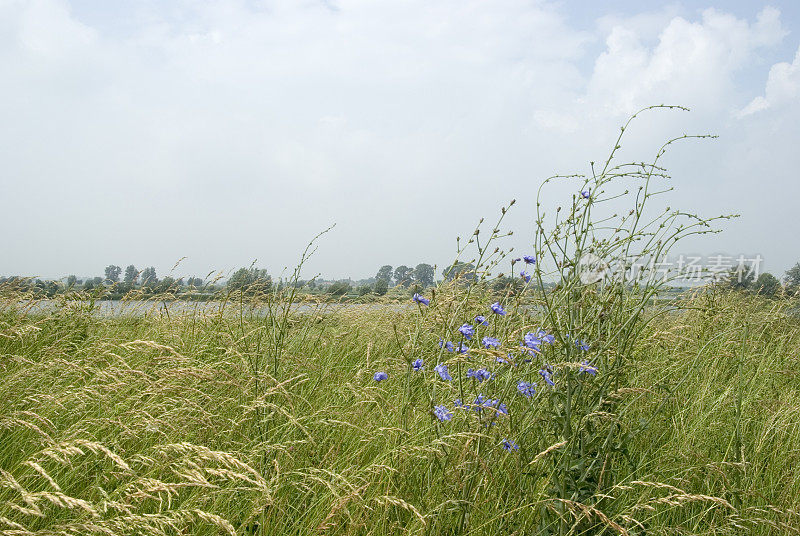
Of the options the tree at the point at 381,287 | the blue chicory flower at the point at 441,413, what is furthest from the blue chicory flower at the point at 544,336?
the tree at the point at 381,287

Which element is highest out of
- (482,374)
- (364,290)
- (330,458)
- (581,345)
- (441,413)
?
(364,290)

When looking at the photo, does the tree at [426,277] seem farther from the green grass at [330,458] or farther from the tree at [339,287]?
the tree at [339,287]

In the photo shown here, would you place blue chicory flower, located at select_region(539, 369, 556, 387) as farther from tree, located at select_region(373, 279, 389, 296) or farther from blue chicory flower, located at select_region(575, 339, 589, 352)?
tree, located at select_region(373, 279, 389, 296)

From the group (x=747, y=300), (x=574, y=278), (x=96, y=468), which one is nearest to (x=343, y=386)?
(x=96, y=468)

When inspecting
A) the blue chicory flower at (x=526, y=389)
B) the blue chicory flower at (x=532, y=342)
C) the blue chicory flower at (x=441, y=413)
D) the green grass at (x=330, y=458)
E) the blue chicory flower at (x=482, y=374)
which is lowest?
the green grass at (x=330, y=458)

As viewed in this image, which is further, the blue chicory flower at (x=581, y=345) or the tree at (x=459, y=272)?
the tree at (x=459, y=272)

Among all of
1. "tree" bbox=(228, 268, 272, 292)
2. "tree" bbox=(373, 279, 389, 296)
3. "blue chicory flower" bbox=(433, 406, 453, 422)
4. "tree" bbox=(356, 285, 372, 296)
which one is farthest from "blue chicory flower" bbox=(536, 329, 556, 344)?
"tree" bbox=(373, 279, 389, 296)

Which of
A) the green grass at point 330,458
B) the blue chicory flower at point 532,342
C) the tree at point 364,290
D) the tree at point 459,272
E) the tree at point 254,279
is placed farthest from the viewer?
the tree at point 364,290

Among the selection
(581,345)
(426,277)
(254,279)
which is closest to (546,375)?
(581,345)

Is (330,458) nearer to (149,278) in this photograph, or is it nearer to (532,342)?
(532,342)

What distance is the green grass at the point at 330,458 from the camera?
1824mm

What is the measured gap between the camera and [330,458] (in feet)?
7.94

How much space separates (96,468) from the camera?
2.19m

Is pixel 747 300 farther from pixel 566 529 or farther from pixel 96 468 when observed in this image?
pixel 96 468
